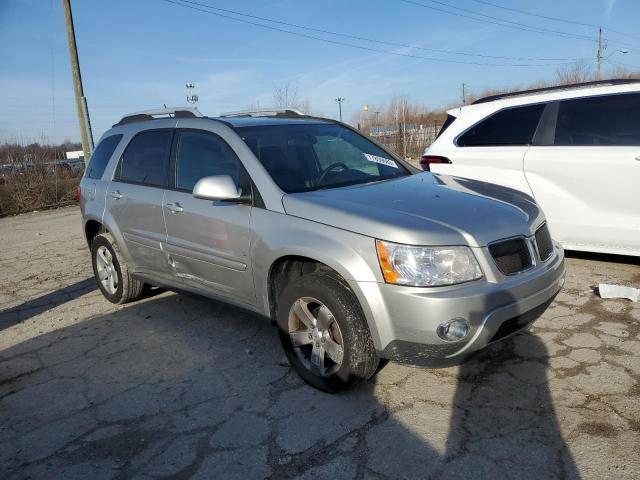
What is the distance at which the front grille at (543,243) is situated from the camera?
314 centimetres

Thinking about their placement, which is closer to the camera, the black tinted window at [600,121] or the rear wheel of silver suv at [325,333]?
the rear wheel of silver suv at [325,333]

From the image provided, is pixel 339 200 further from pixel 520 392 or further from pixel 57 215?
pixel 57 215

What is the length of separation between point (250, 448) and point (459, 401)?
1.22 meters

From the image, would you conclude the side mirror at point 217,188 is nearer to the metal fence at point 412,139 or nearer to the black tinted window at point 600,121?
the black tinted window at point 600,121

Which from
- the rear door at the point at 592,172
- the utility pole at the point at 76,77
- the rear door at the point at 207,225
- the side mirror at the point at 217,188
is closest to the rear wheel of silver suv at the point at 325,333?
the rear door at the point at 207,225

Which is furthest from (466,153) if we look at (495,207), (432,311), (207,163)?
(432,311)

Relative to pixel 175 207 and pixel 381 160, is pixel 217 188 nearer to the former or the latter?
pixel 175 207

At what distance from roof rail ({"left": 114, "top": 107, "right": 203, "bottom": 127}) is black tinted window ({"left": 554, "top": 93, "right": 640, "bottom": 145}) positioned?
3567 mm

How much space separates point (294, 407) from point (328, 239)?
1017 mm

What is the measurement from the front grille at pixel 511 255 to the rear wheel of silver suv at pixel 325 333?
811 mm

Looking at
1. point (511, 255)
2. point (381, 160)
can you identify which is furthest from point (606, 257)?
point (511, 255)

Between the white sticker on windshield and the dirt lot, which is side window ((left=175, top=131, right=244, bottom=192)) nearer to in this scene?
the white sticker on windshield

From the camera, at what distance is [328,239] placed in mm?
2910

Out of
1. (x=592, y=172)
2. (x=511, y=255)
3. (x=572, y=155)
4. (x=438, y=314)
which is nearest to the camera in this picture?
(x=438, y=314)
